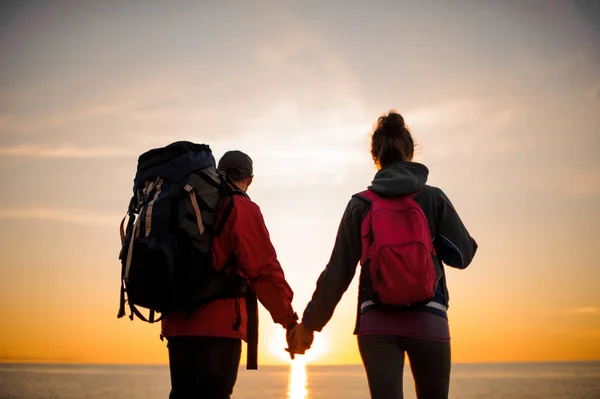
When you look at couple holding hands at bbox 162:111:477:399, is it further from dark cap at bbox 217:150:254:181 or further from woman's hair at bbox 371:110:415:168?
dark cap at bbox 217:150:254:181

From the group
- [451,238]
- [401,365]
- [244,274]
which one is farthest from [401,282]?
[244,274]

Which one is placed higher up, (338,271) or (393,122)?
(393,122)

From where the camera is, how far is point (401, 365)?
3771mm

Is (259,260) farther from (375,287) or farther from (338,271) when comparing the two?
(375,287)

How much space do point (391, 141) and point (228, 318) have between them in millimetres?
1767

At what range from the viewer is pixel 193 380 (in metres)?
3.88

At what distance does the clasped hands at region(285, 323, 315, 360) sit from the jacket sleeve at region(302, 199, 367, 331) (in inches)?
1.8

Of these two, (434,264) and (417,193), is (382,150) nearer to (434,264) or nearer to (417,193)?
(417,193)

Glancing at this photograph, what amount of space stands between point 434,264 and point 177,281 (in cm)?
172

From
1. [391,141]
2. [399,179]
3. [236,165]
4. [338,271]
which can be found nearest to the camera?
[399,179]

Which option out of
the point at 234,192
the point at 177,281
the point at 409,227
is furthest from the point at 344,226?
the point at 177,281

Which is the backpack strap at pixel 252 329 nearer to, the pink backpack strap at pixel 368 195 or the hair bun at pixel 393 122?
the pink backpack strap at pixel 368 195

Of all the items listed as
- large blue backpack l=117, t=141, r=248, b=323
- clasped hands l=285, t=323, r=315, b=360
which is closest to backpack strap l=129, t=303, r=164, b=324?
large blue backpack l=117, t=141, r=248, b=323

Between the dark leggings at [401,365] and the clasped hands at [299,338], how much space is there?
67 cm
